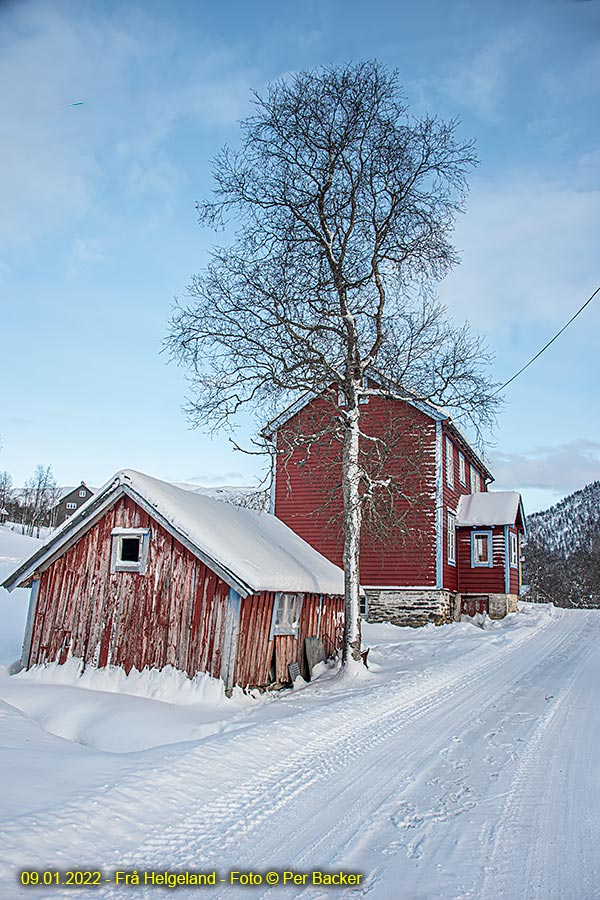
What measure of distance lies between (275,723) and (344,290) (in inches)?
402

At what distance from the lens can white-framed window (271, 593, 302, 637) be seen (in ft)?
45.4

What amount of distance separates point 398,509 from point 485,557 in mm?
5760

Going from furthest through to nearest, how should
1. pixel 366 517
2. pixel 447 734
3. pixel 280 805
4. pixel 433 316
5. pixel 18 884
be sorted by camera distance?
pixel 366 517, pixel 433 316, pixel 447 734, pixel 280 805, pixel 18 884

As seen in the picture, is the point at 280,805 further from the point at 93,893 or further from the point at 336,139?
the point at 336,139

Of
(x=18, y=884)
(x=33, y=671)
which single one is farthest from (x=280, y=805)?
(x=33, y=671)

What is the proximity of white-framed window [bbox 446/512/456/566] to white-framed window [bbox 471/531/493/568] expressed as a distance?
3.15ft

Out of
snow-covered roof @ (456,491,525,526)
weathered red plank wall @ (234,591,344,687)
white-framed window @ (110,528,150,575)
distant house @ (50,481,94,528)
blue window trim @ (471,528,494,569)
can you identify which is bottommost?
weathered red plank wall @ (234,591,344,687)

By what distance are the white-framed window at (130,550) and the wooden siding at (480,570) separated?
1812cm

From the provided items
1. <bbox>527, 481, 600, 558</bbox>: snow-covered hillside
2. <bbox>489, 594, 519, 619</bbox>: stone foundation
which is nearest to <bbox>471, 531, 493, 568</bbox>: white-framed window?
<bbox>489, 594, 519, 619</bbox>: stone foundation

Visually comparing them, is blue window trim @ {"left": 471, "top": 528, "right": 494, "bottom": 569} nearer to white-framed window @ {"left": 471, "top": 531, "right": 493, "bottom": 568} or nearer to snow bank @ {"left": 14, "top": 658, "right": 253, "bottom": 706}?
white-framed window @ {"left": 471, "top": 531, "right": 493, "bottom": 568}

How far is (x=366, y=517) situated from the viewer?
24484 millimetres

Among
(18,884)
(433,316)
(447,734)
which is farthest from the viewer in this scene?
(433,316)

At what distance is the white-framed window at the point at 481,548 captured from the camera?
28.6 metres

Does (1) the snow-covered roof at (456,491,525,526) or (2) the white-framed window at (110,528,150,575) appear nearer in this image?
(2) the white-framed window at (110,528,150,575)
